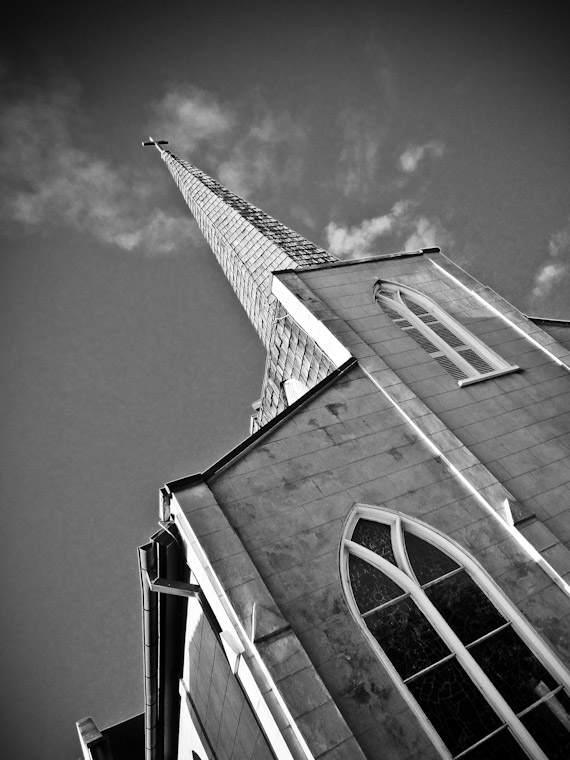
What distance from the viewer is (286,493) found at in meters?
7.12

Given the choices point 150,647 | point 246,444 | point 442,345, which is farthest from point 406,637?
point 442,345

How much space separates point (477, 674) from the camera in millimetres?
5648

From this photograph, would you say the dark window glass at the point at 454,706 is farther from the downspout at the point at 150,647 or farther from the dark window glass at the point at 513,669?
the downspout at the point at 150,647

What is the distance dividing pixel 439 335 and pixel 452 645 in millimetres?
7164

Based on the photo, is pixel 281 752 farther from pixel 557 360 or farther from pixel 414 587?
pixel 557 360

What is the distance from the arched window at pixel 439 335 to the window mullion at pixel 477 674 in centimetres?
489

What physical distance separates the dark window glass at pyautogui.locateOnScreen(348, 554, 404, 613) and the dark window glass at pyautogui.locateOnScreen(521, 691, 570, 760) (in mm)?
1889

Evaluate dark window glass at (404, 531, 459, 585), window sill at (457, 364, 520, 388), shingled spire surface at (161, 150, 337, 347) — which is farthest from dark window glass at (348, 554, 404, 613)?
shingled spire surface at (161, 150, 337, 347)

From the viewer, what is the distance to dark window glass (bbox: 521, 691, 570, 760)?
5113 mm

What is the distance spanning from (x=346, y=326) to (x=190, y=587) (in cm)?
645

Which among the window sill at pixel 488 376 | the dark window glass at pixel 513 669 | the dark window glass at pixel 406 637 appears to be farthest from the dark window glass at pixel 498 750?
the window sill at pixel 488 376

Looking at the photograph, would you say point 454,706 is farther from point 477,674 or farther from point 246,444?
point 246,444

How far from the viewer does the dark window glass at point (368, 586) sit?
6.15 meters

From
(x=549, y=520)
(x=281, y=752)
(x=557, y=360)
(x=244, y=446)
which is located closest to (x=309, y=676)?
(x=281, y=752)
